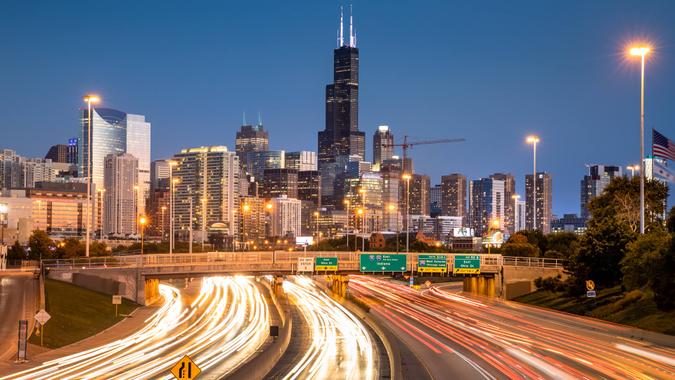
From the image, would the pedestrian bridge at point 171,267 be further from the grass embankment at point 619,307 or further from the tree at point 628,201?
the tree at point 628,201

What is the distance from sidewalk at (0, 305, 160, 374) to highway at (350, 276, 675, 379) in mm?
21664

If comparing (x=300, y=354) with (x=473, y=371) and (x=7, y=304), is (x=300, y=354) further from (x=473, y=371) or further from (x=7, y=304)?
(x=7, y=304)

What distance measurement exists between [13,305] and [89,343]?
418 inches

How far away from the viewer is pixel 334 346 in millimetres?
62812

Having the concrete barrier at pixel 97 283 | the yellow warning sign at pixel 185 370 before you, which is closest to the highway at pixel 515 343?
the yellow warning sign at pixel 185 370

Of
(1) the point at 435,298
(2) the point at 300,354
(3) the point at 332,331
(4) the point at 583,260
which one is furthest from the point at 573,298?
(2) the point at 300,354

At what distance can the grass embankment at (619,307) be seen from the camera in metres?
69.9

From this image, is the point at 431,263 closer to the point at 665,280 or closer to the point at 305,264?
the point at 305,264

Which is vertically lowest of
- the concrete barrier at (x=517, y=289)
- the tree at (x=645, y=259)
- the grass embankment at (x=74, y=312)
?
the concrete barrier at (x=517, y=289)

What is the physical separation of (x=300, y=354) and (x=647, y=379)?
23072mm

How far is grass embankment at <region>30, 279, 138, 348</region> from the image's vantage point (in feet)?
200

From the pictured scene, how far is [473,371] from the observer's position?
158ft

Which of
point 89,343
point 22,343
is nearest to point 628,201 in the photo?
point 89,343

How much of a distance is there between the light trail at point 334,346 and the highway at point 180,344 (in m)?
4.14
